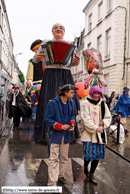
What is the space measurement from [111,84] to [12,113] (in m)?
10.3

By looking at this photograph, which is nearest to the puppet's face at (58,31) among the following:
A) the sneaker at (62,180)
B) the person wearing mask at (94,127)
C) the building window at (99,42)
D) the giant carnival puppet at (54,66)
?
the giant carnival puppet at (54,66)

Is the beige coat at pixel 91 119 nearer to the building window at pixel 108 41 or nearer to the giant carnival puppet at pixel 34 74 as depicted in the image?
the giant carnival puppet at pixel 34 74

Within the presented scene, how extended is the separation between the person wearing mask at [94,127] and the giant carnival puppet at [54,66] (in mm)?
1537

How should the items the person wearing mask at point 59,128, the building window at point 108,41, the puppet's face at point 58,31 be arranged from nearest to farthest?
the person wearing mask at point 59,128
the puppet's face at point 58,31
the building window at point 108,41

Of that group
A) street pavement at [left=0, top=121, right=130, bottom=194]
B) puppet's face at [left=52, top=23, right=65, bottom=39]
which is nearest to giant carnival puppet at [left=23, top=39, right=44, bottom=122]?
puppet's face at [left=52, top=23, right=65, bottom=39]

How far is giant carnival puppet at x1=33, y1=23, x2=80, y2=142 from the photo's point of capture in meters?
4.83

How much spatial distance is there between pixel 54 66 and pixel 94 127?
2273 millimetres

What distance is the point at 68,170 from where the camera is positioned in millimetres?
3809

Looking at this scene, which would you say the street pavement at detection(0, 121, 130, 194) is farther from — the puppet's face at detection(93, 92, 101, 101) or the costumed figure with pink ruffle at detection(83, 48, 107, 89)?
the costumed figure with pink ruffle at detection(83, 48, 107, 89)

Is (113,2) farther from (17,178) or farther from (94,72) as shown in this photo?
(17,178)

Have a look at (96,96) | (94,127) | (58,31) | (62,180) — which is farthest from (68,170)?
(58,31)

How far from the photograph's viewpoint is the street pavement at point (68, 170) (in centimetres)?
317

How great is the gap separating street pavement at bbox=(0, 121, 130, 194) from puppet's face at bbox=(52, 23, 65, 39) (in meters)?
2.64

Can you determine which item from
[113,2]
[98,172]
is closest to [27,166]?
[98,172]
